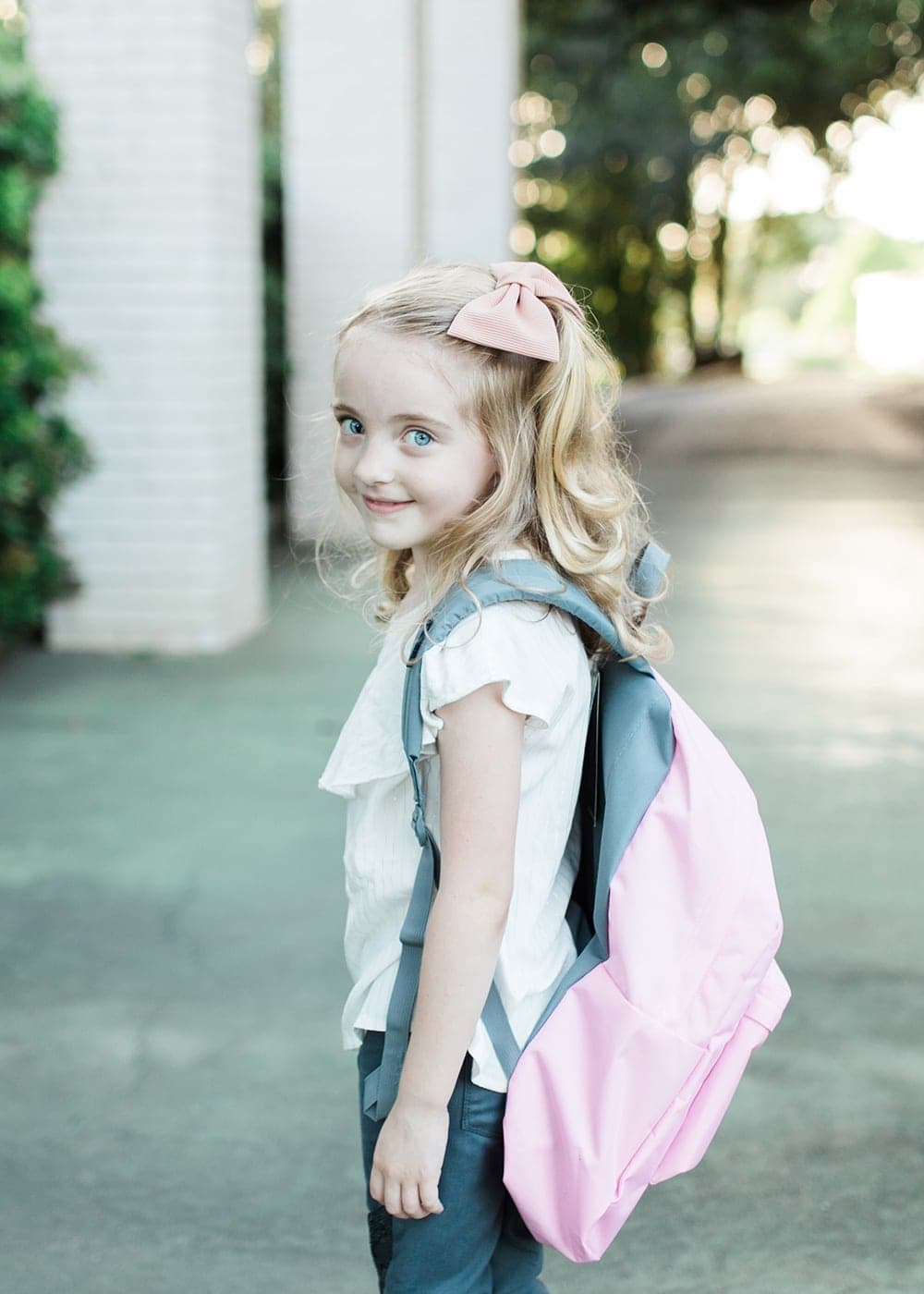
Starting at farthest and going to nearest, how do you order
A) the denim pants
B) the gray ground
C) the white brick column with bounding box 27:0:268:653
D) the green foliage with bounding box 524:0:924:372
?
1. the green foliage with bounding box 524:0:924:372
2. the white brick column with bounding box 27:0:268:653
3. the gray ground
4. the denim pants

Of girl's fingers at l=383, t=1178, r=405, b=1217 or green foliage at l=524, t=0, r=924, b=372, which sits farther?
green foliage at l=524, t=0, r=924, b=372

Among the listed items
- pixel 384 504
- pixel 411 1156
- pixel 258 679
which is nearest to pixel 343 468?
pixel 384 504

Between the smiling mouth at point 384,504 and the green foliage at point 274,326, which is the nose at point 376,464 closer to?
the smiling mouth at point 384,504

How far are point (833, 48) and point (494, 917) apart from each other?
18.5 meters

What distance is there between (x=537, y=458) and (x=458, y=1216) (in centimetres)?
82

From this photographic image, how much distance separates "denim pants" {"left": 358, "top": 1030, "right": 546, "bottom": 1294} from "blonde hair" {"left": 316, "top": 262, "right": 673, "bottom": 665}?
1.64 feet

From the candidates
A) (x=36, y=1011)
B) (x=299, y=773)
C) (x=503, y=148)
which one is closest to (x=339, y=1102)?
(x=36, y=1011)

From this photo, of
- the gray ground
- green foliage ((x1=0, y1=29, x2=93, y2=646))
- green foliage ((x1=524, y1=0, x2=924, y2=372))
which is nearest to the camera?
the gray ground

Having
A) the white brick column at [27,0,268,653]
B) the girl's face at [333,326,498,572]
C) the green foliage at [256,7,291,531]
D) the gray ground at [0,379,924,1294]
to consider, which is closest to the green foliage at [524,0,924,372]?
the green foliage at [256,7,291,531]

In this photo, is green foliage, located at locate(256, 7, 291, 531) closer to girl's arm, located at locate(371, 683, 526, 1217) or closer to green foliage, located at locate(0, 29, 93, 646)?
green foliage, located at locate(0, 29, 93, 646)

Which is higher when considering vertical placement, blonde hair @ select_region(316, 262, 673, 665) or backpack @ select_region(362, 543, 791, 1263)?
blonde hair @ select_region(316, 262, 673, 665)

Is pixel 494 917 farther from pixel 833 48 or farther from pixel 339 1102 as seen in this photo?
pixel 833 48

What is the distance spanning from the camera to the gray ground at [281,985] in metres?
2.55

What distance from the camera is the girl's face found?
1.62 m
